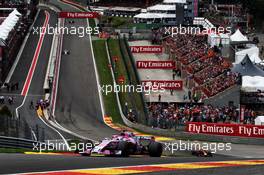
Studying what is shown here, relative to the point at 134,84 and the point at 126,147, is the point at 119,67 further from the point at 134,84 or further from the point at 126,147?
the point at 126,147

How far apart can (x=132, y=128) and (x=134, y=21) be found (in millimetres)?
54706

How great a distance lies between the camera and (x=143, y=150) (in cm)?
2216

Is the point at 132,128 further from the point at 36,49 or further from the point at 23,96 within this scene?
the point at 36,49

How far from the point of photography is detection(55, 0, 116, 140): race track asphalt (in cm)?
4262

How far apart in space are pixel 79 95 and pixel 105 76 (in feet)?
22.1

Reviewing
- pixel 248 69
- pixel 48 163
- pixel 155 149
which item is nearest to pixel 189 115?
pixel 248 69

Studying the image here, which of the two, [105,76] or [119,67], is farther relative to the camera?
[119,67]

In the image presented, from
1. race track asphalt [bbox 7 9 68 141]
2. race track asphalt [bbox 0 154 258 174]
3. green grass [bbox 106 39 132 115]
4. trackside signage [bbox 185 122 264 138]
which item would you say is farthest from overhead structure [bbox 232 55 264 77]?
race track asphalt [bbox 0 154 258 174]

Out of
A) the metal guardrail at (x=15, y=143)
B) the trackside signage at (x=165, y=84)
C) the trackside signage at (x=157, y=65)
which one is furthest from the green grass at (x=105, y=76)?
the metal guardrail at (x=15, y=143)

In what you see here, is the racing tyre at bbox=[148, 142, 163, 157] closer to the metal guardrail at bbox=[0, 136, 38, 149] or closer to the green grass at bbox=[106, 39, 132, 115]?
the metal guardrail at bbox=[0, 136, 38, 149]

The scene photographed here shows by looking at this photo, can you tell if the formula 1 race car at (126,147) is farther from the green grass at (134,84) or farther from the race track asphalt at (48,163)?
the green grass at (134,84)

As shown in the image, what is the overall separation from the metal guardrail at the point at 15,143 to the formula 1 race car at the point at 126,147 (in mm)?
3257

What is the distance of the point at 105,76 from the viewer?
59375mm

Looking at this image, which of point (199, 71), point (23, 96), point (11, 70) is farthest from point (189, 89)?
point (11, 70)
